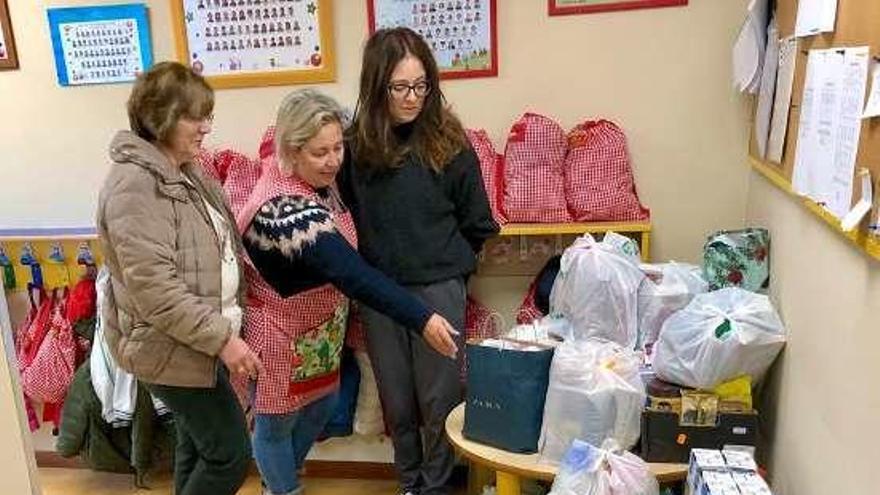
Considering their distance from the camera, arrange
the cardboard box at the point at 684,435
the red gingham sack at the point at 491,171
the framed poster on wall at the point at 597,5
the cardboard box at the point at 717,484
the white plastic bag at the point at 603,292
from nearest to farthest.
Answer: the cardboard box at the point at 717,484
the cardboard box at the point at 684,435
the white plastic bag at the point at 603,292
the framed poster on wall at the point at 597,5
the red gingham sack at the point at 491,171

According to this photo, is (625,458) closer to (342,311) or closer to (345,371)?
(342,311)

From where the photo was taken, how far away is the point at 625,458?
Answer: 162 centimetres

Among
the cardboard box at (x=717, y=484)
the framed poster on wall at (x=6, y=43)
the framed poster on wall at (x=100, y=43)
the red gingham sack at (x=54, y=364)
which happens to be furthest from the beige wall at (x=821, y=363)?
the framed poster on wall at (x=6, y=43)

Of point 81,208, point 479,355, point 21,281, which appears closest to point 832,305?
point 479,355

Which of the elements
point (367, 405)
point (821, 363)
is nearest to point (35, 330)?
point (367, 405)

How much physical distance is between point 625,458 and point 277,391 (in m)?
0.86

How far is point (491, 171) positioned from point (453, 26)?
48cm

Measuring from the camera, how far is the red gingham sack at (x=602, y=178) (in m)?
2.23

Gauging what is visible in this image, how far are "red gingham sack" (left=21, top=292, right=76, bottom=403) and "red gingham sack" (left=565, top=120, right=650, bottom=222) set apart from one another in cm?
185

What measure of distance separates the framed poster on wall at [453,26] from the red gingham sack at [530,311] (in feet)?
2.35

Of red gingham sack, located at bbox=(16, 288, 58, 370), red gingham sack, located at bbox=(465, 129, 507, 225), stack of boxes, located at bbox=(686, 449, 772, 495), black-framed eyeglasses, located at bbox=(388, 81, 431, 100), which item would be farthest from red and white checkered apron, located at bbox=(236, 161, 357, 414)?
red gingham sack, located at bbox=(16, 288, 58, 370)

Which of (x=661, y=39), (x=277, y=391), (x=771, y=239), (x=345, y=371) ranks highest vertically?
(x=661, y=39)

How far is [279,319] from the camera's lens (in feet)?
5.84

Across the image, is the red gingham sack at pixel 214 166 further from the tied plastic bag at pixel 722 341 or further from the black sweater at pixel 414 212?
the tied plastic bag at pixel 722 341
